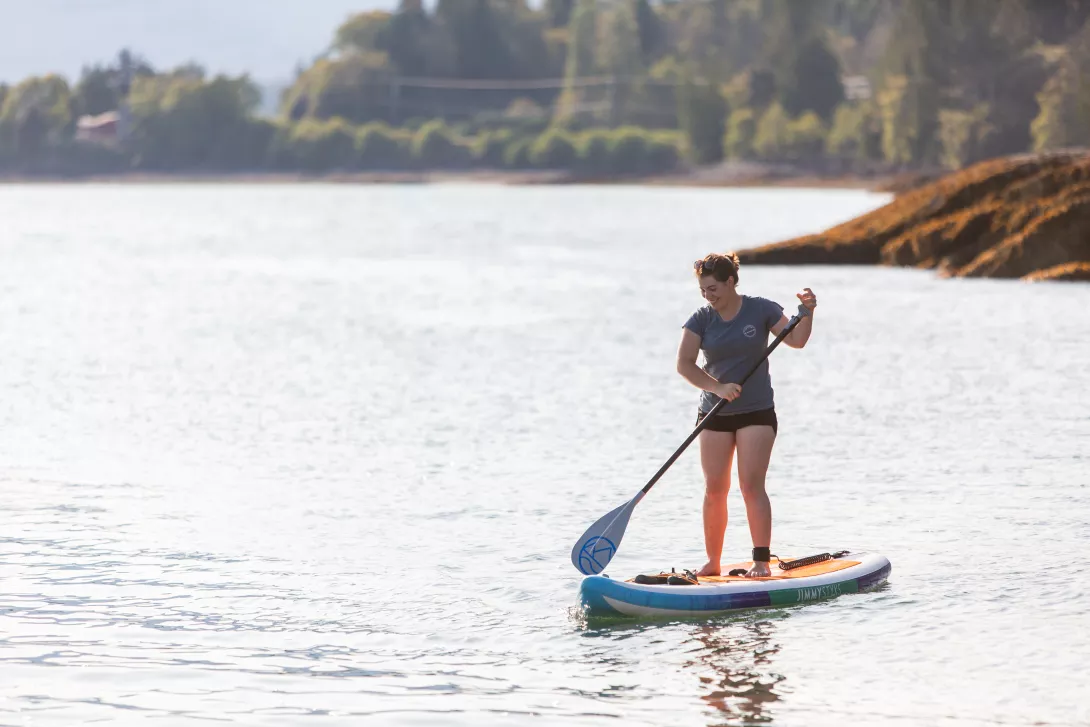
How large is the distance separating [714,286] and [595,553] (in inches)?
75.5

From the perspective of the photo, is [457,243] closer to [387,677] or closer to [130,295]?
[130,295]

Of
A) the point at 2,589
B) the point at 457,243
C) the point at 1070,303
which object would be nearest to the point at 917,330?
the point at 1070,303

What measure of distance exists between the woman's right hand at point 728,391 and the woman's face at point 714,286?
52 centimetres

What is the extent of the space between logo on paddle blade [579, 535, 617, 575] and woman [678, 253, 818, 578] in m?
0.70

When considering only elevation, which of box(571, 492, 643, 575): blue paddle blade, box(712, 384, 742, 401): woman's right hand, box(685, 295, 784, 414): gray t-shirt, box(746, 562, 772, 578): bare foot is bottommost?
box(746, 562, 772, 578): bare foot

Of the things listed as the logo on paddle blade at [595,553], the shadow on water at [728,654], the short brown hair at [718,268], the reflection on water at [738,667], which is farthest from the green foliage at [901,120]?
the reflection on water at [738,667]

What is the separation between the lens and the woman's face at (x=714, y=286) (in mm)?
10367

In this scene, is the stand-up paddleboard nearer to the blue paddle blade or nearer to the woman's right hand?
the blue paddle blade

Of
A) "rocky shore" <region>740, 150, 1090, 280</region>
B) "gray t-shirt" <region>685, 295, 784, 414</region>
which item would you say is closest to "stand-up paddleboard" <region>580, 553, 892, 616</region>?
"gray t-shirt" <region>685, 295, 784, 414</region>

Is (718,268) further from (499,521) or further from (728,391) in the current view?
(499,521)

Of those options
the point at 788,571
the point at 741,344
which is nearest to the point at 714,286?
the point at 741,344

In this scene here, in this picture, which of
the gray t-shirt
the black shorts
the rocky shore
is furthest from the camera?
the rocky shore

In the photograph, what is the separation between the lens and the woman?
10.5 m

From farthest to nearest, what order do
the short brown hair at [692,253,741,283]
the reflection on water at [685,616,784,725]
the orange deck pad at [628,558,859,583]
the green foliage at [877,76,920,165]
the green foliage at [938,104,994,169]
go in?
the green foliage at [877,76,920,165] → the green foliage at [938,104,994,169] → the orange deck pad at [628,558,859,583] → the short brown hair at [692,253,741,283] → the reflection on water at [685,616,784,725]
